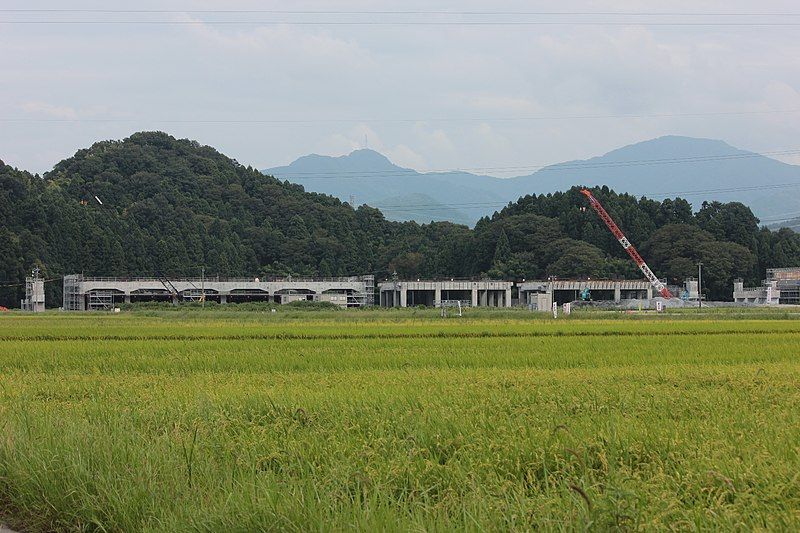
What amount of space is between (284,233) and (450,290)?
1278 inches

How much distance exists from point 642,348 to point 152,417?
1579 cm

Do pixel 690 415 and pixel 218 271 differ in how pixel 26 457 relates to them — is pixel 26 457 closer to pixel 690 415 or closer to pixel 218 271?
pixel 690 415

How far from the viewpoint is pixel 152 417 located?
9.36m

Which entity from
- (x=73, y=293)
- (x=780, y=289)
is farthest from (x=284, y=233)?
(x=780, y=289)

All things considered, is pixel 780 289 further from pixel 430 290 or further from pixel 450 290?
pixel 430 290

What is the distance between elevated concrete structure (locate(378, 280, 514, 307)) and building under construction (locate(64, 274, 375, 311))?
13.1 feet

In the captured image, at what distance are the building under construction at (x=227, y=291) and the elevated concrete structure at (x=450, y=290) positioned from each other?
3.99 m

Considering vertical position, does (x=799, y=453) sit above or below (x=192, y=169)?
below

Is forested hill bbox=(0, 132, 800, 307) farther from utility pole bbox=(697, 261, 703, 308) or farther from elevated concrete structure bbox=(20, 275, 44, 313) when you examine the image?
elevated concrete structure bbox=(20, 275, 44, 313)

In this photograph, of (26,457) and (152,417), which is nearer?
(26,457)

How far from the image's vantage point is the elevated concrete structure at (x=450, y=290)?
108 m

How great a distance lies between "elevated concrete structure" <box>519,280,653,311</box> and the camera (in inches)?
4142

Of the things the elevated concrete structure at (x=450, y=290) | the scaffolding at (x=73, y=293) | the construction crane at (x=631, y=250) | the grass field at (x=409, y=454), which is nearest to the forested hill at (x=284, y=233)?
the scaffolding at (x=73, y=293)

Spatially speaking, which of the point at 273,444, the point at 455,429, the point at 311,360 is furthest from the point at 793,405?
the point at 311,360
